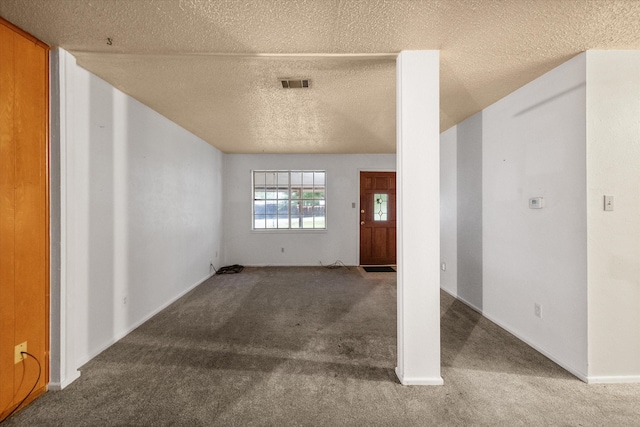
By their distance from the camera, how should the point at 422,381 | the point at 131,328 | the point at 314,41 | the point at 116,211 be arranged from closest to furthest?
the point at 314,41
the point at 422,381
the point at 116,211
the point at 131,328

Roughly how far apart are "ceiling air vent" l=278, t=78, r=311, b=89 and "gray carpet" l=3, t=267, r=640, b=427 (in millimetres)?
2426

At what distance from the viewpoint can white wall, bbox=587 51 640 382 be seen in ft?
6.36

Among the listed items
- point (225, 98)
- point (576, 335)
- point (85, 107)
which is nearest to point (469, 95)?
point (576, 335)

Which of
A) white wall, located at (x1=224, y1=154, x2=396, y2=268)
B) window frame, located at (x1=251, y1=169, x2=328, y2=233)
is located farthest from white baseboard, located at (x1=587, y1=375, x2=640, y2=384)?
window frame, located at (x1=251, y1=169, x2=328, y2=233)

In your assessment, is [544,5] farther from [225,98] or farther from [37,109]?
[37,109]

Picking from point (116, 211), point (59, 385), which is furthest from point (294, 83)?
point (59, 385)

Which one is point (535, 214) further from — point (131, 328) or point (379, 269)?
point (131, 328)

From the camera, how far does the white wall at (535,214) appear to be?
6.65ft

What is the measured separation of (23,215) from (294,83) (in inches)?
86.6

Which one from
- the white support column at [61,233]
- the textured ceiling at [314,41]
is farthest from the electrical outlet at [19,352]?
the textured ceiling at [314,41]

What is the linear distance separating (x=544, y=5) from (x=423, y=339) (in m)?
2.20

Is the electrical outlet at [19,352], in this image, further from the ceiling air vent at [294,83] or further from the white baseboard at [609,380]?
the white baseboard at [609,380]

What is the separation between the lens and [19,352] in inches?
66.2

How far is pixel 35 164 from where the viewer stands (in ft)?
5.85
